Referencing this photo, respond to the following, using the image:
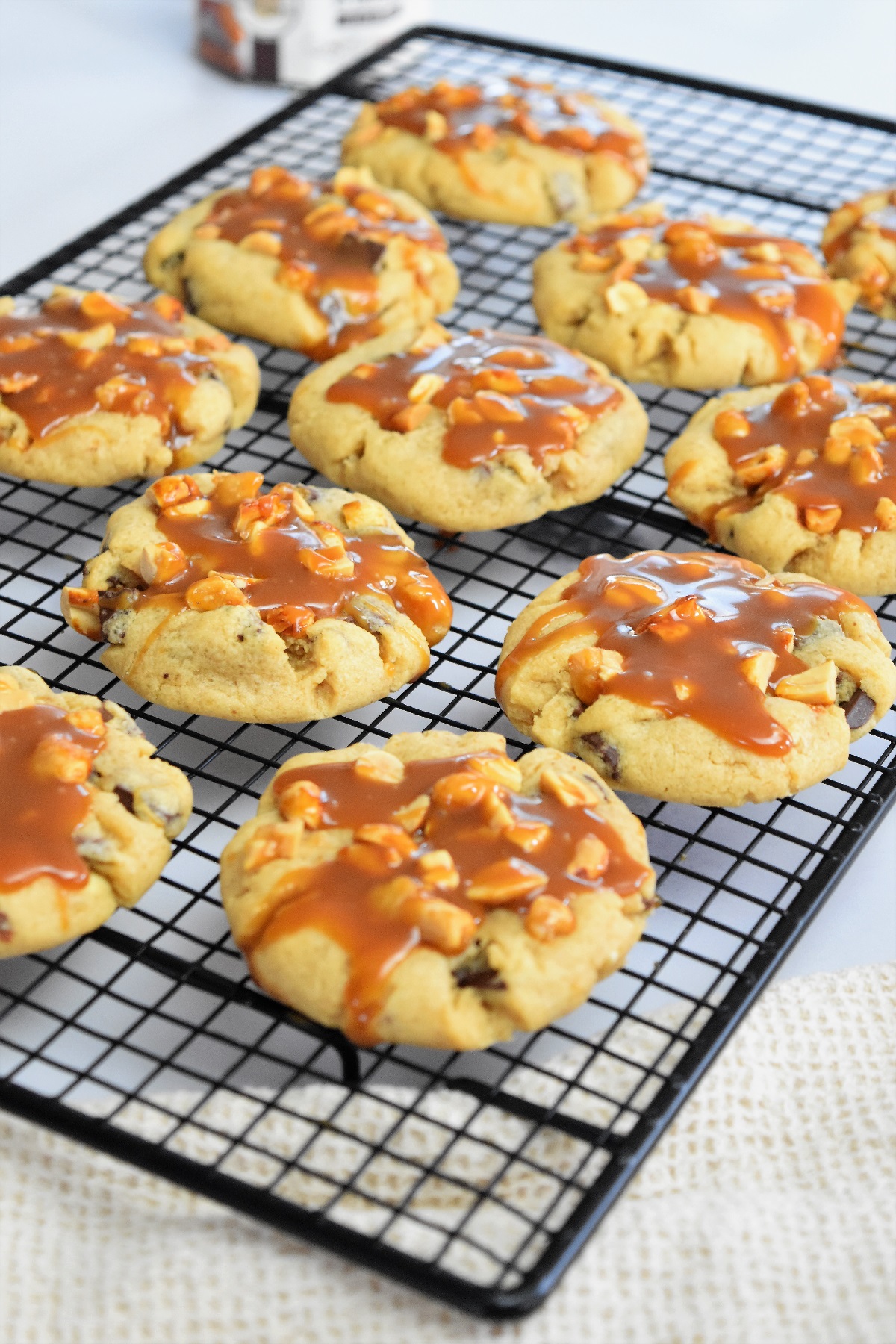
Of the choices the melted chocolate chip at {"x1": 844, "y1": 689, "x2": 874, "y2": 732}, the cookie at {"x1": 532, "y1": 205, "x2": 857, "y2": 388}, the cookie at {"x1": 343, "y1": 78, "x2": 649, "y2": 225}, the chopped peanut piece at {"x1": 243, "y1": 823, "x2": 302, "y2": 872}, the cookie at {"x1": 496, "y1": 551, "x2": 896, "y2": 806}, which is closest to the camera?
the chopped peanut piece at {"x1": 243, "y1": 823, "x2": 302, "y2": 872}

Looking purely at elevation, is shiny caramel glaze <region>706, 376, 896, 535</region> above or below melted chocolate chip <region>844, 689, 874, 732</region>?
above

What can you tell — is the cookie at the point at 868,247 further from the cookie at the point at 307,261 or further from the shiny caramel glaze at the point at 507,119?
the cookie at the point at 307,261

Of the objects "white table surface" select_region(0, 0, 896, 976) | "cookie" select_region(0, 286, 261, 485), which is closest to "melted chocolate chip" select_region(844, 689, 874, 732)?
"cookie" select_region(0, 286, 261, 485)

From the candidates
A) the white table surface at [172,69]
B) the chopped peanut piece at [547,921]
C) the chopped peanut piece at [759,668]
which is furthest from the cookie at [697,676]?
the white table surface at [172,69]

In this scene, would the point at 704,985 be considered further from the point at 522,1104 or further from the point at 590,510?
the point at 590,510

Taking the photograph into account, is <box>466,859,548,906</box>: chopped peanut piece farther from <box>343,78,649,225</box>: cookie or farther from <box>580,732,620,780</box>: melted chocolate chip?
<box>343,78,649,225</box>: cookie

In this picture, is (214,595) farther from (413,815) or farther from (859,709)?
(859,709)
